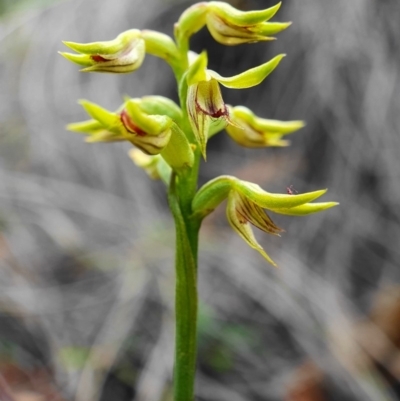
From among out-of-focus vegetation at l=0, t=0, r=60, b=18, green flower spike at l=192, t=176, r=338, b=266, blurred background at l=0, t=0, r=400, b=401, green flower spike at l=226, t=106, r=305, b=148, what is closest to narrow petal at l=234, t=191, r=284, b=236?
green flower spike at l=192, t=176, r=338, b=266

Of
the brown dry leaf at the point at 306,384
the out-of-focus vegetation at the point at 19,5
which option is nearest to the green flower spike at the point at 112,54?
the brown dry leaf at the point at 306,384

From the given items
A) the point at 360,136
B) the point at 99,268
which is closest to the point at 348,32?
the point at 360,136

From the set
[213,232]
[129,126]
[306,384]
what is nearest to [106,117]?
[129,126]

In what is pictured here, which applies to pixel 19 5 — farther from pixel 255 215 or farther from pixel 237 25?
pixel 255 215

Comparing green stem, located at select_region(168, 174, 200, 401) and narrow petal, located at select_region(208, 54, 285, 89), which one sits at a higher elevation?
narrow petal, located at select_region(208, 54, 285, 89)

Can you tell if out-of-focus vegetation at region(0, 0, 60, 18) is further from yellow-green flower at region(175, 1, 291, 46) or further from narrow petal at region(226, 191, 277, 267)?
narrow petal at region(226, 191, 277, 267)

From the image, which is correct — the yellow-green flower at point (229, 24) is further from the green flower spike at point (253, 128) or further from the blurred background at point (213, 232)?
the blurred background at point (213, 232)
